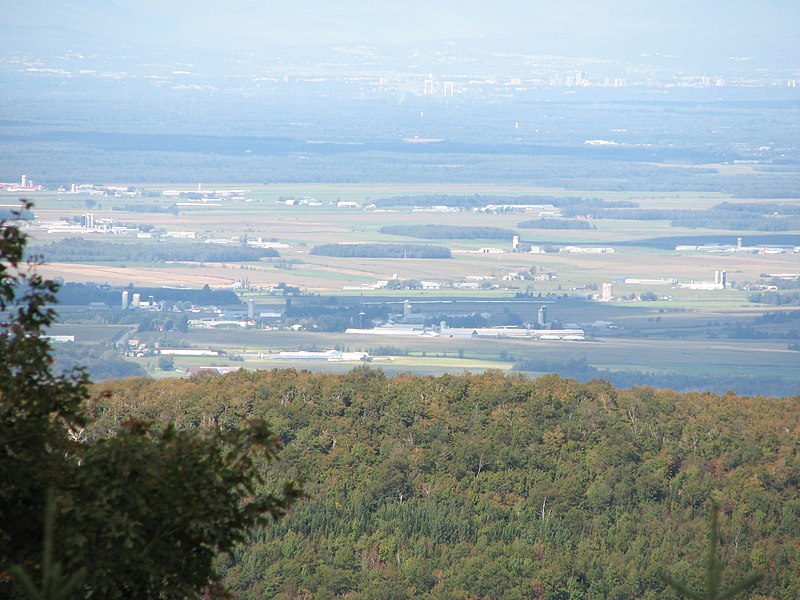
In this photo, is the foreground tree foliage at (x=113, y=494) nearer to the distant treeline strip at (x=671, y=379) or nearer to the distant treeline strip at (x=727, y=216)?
the distant treeline strip at (x=671, y=379)

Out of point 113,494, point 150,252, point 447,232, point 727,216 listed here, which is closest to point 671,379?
point 150,252

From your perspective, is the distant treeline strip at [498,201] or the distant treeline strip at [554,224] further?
the distant treeline strip at [498,201]

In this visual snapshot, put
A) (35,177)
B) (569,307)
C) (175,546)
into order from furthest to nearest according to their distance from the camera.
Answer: (35,177) < (569,307) < (175,546)

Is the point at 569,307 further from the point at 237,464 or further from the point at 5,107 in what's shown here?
the point at 5,107

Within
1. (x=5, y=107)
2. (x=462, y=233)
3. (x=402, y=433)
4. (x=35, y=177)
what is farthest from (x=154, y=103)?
(x=402, y=433)

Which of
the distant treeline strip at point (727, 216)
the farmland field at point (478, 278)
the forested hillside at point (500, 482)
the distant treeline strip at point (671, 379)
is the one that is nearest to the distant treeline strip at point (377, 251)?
the farmland field at point (478, 278)

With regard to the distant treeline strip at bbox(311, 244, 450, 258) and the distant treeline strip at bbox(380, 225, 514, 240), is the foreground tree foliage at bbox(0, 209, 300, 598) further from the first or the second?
the distant treeline strip at bbox(380, 225, 514, 240)
